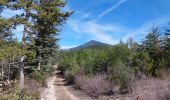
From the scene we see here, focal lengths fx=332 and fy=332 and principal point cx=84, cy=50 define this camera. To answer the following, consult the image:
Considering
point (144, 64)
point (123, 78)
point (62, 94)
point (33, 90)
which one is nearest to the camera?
point (123, 78)

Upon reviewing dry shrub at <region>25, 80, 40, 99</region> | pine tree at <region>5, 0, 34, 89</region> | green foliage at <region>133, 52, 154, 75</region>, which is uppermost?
pine tree at <region>5, 0, 34, 89</region>

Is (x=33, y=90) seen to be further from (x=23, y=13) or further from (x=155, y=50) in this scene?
(x=155, y=50)

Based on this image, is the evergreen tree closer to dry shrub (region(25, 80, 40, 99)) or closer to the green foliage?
the green foliage

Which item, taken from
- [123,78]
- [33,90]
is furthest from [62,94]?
[123,78]

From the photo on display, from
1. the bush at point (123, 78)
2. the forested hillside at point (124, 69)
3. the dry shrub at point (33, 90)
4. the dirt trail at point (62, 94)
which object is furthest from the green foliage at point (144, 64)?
the dry shrub at point (33, 90)

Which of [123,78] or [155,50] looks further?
[155,50]

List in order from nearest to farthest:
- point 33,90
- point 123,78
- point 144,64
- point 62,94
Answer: point 123,78 < point 33,90 < point 144,64 < point 62,94

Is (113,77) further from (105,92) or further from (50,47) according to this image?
(50,47)

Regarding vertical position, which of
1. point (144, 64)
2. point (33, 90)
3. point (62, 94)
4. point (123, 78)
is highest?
point (144, 64)

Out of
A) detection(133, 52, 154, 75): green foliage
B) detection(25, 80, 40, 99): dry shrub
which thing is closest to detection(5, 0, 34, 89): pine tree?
detection(25, 80, 40, 99): dry shrub

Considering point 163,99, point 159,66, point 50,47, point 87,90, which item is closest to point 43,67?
point 50,47

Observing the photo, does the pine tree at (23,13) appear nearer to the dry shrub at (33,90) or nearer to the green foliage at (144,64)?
the dry shrub at (33,90)

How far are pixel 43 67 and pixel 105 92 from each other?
79.2 feet

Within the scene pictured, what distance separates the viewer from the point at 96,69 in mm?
47562
